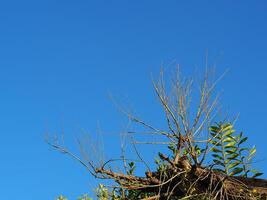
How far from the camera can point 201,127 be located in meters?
8.84

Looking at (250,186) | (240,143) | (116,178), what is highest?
(240,143)

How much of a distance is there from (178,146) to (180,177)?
0.55 meters

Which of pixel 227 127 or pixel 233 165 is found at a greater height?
pixel 227 127

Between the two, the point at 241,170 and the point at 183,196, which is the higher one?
the point at 241,170

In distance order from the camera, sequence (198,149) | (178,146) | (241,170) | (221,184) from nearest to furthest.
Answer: (221,184) → (178,146) → (241,170) → (198,149)

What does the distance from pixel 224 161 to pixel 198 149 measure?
0.98 meters

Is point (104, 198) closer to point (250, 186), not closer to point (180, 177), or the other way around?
point (180, 177)

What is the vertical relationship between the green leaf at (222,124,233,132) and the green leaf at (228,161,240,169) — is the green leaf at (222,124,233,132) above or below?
above

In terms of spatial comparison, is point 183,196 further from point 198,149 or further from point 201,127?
point 198,149

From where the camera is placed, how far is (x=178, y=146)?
29.7 ft

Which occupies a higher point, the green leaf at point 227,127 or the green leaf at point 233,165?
the green leaf at point 227,127

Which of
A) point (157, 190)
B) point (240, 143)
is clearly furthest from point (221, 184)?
point (240, 143)

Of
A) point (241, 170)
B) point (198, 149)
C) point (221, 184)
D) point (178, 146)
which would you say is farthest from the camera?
point (198, 149)

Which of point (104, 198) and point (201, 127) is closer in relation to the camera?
point (201, 127)
